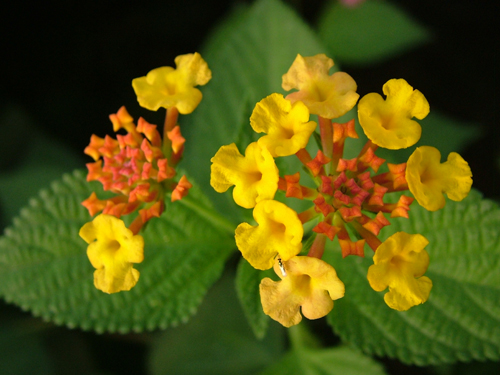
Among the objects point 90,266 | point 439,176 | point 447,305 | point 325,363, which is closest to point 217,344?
point 325,363

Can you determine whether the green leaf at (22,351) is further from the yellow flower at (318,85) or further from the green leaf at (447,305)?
the yellow flower at (318,85)

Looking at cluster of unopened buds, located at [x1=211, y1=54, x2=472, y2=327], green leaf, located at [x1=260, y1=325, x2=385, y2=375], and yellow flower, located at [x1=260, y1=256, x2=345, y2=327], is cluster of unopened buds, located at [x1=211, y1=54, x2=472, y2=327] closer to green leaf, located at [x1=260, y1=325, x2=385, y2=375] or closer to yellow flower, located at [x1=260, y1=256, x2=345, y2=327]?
yellow flower, located at [x1=260, y1=256, x2=345, y2=327]

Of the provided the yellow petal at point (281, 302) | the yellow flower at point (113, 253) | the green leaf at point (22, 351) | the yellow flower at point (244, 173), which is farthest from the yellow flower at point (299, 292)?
the green leaf at point (22, 351)

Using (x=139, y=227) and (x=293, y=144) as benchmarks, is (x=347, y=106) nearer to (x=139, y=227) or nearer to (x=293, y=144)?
(x=293, y=144)

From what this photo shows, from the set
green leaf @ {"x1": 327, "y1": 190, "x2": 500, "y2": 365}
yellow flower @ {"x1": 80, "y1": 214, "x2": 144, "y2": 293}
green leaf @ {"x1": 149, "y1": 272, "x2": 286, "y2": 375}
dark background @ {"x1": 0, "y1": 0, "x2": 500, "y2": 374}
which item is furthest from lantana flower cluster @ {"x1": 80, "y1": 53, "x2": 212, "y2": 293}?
dark background @ {"x1": 0, "y1": 0, "x2": 500, "y2": 374}

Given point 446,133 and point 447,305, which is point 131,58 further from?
point 447,305

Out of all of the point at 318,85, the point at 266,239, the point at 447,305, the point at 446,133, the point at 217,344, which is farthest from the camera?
the point at 446,133
